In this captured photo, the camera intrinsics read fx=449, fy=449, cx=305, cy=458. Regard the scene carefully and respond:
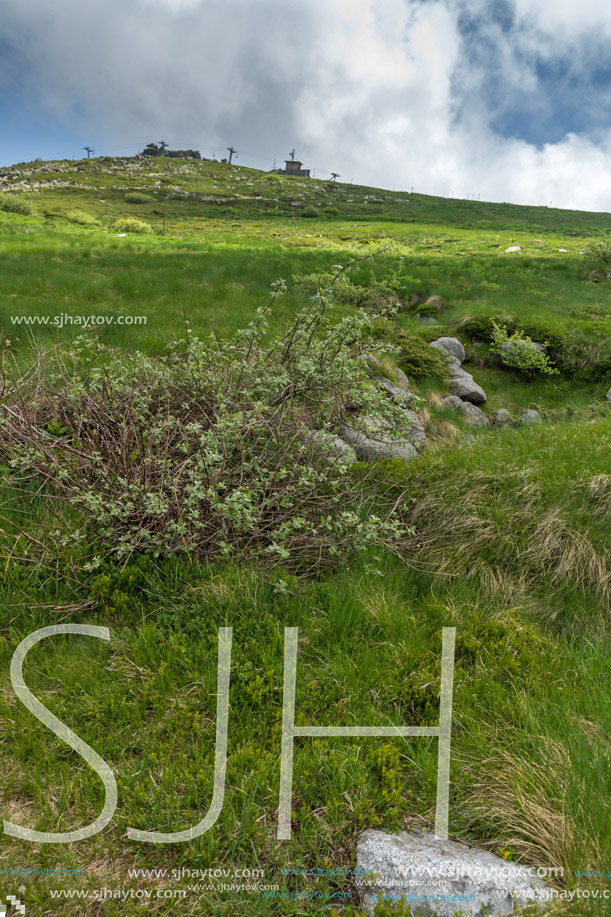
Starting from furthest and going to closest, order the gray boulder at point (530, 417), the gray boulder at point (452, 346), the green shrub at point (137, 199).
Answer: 1. the green shrub at point (137, 199)
2. the gray boulder at point (452, 346)
3. the gray boulder at point (530, 417)

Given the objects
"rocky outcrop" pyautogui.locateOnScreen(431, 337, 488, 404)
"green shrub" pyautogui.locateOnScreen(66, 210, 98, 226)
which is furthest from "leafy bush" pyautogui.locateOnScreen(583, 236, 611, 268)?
"green shrub" pyautogui.locateOnScreen(66, 210, 98, 226)

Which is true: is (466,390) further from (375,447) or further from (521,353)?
(375,447)

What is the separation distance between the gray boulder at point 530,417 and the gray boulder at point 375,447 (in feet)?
10.9

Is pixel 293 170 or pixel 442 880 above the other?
pixel 293 170

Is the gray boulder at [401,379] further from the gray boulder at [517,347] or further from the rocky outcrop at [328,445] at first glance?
the rocky outcrop at [328,445]

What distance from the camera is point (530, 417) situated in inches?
330

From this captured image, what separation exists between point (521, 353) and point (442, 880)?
33.3 feet

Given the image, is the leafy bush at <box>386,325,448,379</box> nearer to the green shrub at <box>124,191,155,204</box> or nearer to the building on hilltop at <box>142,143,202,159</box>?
the green shrub at <box>124,191,155,204</box>

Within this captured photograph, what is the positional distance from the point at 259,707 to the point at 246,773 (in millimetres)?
391

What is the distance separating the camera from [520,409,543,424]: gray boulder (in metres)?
8.04

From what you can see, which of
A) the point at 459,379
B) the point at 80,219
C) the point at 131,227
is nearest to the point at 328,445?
the point at 459,379

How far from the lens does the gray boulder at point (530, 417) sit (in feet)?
26.4

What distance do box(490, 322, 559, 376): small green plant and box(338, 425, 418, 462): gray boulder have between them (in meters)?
5.65
